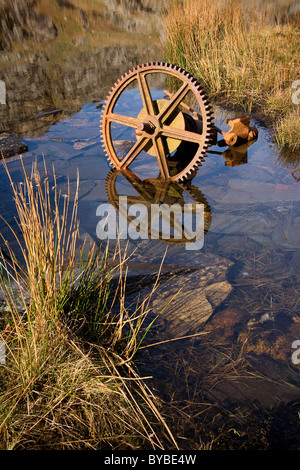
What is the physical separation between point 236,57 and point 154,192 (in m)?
4.67

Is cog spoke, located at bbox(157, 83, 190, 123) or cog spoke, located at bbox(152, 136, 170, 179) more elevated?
cog spoke, located at bbox(157, 83, 190, 123)

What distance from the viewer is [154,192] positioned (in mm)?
5336

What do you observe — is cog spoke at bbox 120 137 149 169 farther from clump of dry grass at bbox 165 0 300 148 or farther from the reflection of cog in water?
clump of dry grass at bbox 165 0 300 148

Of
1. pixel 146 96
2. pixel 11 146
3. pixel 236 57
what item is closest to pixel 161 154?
pixel 146 96

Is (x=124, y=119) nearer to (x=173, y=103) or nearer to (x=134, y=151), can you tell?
(x=134, y=151)

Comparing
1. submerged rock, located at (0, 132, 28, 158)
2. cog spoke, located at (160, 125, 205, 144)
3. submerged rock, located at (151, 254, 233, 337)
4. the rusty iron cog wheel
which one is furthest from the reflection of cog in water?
submerged rock, located at (0, 132, 28, 158)

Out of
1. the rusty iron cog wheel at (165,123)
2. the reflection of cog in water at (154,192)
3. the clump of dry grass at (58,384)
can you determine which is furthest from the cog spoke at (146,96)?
the clump of dry grass at (58,384)

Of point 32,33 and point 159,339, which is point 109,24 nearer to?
point 32,33

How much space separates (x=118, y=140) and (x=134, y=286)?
150 inches

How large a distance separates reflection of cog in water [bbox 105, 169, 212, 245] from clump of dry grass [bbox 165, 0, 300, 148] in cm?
213

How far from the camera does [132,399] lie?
8.04ft

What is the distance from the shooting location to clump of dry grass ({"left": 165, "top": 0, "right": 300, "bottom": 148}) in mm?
7641

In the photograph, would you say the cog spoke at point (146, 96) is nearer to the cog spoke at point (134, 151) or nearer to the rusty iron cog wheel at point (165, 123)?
the rusty iron cog wheel at point (165, 123)
